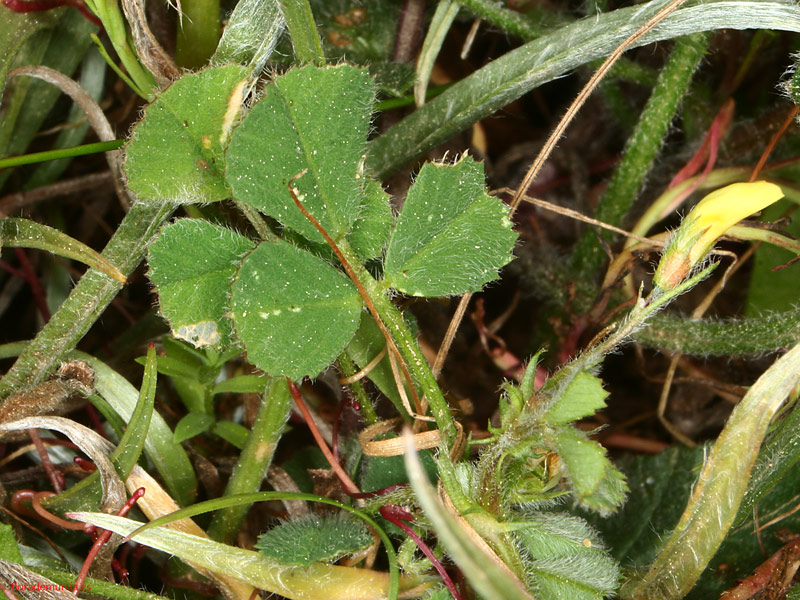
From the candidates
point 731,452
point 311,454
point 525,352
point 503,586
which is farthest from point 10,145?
point 731,452

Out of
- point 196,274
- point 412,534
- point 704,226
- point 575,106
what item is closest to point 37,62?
point 196,274

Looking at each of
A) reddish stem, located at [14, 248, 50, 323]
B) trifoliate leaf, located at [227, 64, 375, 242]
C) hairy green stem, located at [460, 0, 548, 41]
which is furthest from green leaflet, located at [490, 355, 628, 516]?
reddish stem, located at [14, 248, 50, 323]

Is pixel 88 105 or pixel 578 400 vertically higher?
pixel 88 105

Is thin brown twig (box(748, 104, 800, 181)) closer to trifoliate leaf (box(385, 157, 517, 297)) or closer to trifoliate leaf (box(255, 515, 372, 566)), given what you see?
trifoliate leaf (box(385, 157, 517, 297))

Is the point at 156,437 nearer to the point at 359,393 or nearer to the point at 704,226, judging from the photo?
the point at 359,393

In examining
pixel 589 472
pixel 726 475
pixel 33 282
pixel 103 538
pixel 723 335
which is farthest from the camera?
pixel 33 282
